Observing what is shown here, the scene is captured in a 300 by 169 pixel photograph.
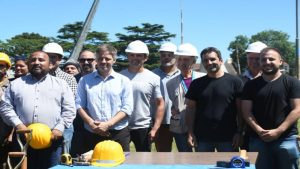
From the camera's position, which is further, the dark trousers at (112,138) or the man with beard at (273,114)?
the dark trousers at (112,138)

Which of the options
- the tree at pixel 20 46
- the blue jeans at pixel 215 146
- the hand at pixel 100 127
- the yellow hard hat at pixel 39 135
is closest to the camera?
the yellow hard hat at pixel 39 135

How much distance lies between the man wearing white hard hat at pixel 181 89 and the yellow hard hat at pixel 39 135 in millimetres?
2157

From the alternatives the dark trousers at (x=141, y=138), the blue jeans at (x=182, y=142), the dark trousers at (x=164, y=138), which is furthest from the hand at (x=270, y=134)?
the dark trousers at (x=164, y=138)

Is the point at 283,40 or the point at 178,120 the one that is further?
the point at 283,40

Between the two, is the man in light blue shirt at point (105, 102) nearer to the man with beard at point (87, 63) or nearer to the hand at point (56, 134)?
the hand at point (56, 134)

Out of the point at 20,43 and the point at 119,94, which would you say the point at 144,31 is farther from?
the point at 119,94

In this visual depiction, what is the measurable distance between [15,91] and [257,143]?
9.41ft

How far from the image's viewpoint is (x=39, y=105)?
17.0 ft

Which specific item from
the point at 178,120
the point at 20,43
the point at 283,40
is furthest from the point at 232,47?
the point at 178,120

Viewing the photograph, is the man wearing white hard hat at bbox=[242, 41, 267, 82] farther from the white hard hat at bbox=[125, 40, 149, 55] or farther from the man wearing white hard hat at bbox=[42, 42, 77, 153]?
the man wearing white hard hat at bbox=[42, 42, 77, 153]

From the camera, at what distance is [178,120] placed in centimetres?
652

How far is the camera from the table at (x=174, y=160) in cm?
403

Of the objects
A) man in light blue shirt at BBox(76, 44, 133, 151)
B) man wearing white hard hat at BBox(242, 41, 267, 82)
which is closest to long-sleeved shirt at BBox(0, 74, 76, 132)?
man in light blue shirt at BBox(76, 44, 133, 151)

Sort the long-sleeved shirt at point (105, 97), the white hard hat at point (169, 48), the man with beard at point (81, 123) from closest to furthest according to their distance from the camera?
the long-sleeved shirt at point (105, 97)
the man with beard at point (81, 123)
the white hard hat at point (169, 48)
